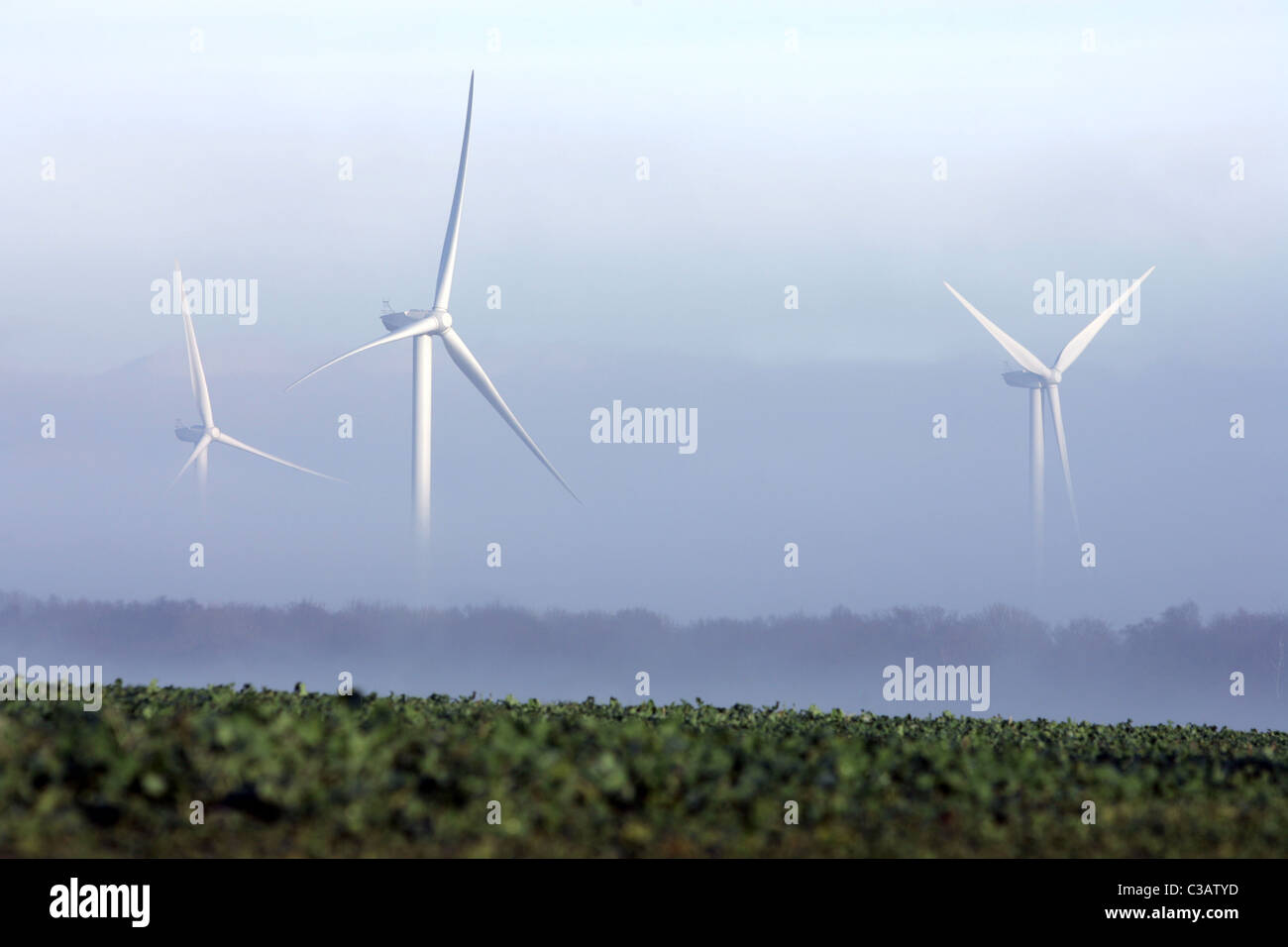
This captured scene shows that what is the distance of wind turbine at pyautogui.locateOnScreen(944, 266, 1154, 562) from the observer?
75744 millimetres

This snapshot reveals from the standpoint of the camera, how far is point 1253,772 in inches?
1005

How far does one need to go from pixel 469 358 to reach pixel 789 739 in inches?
1885

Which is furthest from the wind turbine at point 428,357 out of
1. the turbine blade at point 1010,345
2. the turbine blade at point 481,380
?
the turbine blade at point 1010,345

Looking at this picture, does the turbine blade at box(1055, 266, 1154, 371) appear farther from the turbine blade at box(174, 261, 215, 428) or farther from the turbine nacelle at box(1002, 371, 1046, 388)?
the turbine blade at box(174, 261, 215, 428)

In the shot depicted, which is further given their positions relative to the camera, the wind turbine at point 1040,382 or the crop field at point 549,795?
the wind turbine at point 1040,382

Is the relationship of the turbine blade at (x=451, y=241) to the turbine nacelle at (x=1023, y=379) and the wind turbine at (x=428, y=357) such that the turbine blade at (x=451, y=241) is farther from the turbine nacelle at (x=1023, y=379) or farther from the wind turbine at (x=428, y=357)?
the turbine nacelle at (x=1023, y=379)

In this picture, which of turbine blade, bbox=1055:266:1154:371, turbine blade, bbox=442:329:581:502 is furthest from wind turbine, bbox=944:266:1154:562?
turbine blade, bbox=442:329:581:502

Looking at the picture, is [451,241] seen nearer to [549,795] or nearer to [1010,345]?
[1010,345]

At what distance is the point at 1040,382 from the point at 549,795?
74.2m

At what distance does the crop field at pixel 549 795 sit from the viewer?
51.9 ft

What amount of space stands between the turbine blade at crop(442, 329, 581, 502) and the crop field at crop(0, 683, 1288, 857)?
43.2m

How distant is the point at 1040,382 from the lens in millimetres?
85000

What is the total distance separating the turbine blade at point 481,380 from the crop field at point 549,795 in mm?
43245
